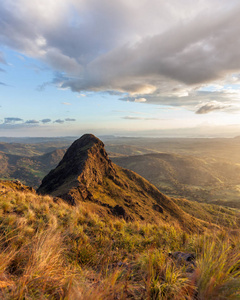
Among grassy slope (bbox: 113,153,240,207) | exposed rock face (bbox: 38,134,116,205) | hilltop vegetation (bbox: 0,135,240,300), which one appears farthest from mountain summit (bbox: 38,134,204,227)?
grassy slope (bbox: 113,153,240,207)

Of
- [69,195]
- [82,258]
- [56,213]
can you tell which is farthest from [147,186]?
[82,258]

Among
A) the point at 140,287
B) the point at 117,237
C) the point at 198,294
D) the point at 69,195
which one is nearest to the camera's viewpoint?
the point at 198,294

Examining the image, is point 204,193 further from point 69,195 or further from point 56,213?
point 56,213

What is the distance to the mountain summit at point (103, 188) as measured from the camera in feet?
86.1

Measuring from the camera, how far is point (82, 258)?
14.2ft

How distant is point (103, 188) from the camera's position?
109ft

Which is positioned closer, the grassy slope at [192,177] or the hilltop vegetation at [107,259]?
the hilltop vegetation at [107,259]

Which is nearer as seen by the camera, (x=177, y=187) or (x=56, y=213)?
(x=56, y=213)

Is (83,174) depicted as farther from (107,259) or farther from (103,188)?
(107,259)

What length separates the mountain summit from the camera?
2623 centimetres

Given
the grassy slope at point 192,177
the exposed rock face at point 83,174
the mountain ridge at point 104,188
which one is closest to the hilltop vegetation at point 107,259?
the mountain ridge at point 104,188

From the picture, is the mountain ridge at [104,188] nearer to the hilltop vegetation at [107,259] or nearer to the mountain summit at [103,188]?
the mountain summit at [103,188]

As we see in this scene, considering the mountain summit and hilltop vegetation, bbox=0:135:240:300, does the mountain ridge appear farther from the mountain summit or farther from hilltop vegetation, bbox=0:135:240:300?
hilltop vegetation, bbox=0:135:240:300

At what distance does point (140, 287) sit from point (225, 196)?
12933 cm
